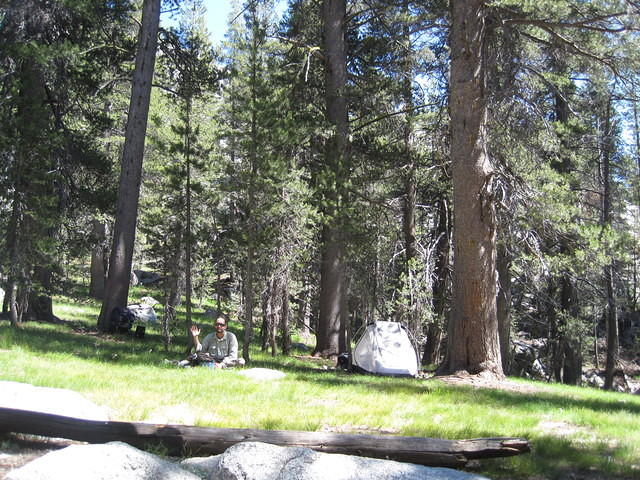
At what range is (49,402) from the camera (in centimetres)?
620

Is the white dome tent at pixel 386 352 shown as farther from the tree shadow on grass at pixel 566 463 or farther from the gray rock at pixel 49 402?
the gray rock at pixel 49 402

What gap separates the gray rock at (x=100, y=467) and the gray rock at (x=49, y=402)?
Answer: 164cm

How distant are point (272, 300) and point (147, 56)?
6.91 meters

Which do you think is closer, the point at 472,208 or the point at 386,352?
the point at 472,208

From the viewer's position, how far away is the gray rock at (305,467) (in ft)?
14.1

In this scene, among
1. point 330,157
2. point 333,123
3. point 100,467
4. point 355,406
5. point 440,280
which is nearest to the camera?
point 100,467

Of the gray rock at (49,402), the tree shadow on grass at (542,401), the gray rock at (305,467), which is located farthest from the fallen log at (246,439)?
the tree shadow on grass at (542,401)

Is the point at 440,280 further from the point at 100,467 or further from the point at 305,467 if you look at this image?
the point at 100,467

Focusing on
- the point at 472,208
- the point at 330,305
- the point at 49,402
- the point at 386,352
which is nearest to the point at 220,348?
the point at 386,352

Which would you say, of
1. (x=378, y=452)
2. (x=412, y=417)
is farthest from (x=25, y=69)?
(x=378, y=452)

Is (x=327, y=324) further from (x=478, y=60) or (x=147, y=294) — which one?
(x=147, y=294)

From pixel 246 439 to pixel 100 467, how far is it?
4.18 ft

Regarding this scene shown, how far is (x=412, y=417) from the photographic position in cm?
719

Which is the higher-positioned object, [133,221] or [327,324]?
[133,221]
